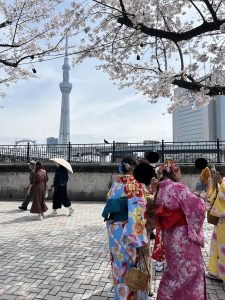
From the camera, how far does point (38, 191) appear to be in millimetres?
10336

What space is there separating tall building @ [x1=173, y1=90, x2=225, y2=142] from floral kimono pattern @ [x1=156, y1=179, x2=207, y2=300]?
108 m

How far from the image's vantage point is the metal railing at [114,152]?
48.0 ft

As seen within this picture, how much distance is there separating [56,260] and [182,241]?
3.23 metres

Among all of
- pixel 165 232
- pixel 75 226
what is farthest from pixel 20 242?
pixel 165 232

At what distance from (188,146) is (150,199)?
37.8ft

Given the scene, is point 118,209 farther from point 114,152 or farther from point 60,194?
point 114,152

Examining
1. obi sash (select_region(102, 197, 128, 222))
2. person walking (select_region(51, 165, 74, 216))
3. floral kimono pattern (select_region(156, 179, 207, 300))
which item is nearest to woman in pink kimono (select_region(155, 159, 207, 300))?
floral kimono pattern (select_region(156, 179, 207, 300))

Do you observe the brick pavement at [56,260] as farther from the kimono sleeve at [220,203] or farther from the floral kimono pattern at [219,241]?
the kimono sleeve at [220,203]

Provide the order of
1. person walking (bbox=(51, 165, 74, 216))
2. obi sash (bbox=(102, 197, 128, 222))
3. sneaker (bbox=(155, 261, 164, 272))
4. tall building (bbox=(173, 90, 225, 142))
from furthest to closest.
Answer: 1. tall building (bbox=(173, 90, 225, 142))
2. person walking (bbox=(51, 165, 74, 216))
3. sneaker (bbox=(155, 261, 164, 272))
4. obi sash (bbox=(102, 197, 128, 222))

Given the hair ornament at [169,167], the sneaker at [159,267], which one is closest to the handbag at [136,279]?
Answer: the hair ornament at [169,167]

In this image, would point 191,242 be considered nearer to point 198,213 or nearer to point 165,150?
point 198,213

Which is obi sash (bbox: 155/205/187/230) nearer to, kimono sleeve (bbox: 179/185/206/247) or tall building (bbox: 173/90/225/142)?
kimono sleeve (bbox: 179/185/206/247)

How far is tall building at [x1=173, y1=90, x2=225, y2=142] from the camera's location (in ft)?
362

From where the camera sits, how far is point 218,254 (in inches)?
184
